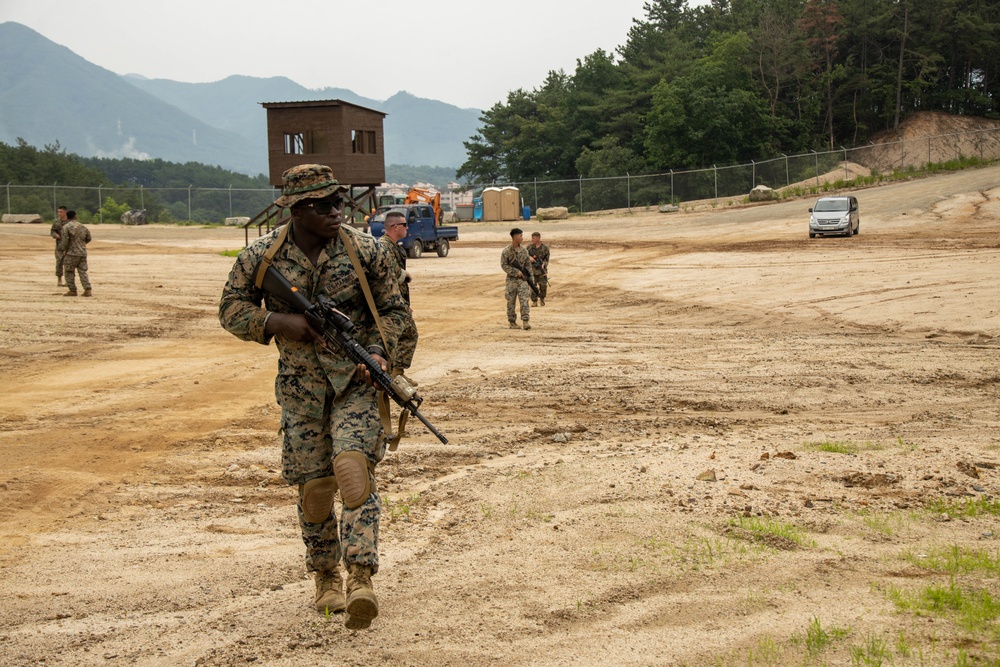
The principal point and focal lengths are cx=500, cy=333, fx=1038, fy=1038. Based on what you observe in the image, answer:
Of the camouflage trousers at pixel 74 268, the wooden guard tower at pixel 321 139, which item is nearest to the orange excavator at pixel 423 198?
the wooden guard tower at pixel 321 139

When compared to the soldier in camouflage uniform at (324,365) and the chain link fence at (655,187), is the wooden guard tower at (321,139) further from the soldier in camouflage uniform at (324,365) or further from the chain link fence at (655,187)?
the soldier in camouflage uniform at (324,365)

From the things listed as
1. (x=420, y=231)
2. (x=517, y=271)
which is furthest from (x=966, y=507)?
(x=420, y=231)

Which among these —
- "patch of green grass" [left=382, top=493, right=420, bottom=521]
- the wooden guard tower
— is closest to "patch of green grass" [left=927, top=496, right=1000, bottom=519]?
"patch of green grass" [left=382, top=493, right=420, bottom=521]

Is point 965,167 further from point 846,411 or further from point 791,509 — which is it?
point 791,509

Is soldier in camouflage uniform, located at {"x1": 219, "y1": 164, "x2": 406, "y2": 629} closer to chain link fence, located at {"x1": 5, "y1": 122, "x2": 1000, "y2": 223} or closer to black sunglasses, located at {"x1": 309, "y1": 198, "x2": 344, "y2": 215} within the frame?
black sunglasses, located at {"x1": 309, "y1": 198, "x2": 344, "y2": 215}

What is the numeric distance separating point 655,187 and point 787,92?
1563 cm

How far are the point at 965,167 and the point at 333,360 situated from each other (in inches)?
2124

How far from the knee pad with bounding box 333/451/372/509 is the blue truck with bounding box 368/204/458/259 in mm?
28886

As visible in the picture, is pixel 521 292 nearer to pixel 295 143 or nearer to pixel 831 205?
pixel 831 205

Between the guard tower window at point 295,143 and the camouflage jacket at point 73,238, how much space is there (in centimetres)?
2149

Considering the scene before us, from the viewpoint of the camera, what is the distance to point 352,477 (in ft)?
14.9

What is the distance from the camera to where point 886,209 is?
3884 centimetres

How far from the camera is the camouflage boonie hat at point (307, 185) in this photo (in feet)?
15.5

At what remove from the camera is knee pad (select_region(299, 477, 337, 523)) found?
4797 mm
